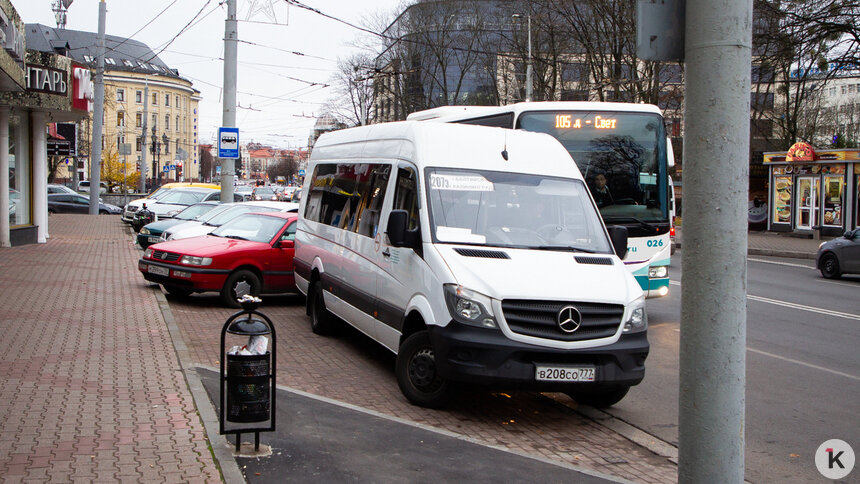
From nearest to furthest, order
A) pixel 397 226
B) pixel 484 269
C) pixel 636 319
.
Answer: pixel 484 269 → pixel 636 319 → pixel 397 226

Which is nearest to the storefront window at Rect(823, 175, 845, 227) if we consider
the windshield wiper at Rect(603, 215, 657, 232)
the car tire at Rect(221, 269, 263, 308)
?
the windshield wiper at Rect(603, 215, 657, 232)

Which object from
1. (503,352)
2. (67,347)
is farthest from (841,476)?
(67,347)

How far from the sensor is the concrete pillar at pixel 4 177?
2005cm

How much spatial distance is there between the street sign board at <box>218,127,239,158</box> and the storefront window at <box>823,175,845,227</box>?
24.0 m

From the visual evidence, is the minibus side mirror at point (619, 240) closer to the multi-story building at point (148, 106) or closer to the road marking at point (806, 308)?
the road marking at point (806, 308)

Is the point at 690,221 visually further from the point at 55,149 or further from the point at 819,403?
the point at 55,149

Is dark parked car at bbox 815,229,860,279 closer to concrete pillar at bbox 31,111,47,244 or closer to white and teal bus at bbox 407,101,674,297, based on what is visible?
white and teal bus at bbox 407,101,674,297

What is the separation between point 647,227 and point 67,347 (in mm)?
7779

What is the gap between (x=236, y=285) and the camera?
484 inches

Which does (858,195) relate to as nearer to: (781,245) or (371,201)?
(781,245)

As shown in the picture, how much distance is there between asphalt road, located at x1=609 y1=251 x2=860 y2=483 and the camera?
619 cm

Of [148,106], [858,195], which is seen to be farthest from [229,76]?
[148,106]

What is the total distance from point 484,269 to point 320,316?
13.7 ft

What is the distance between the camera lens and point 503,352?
20.5 feet
